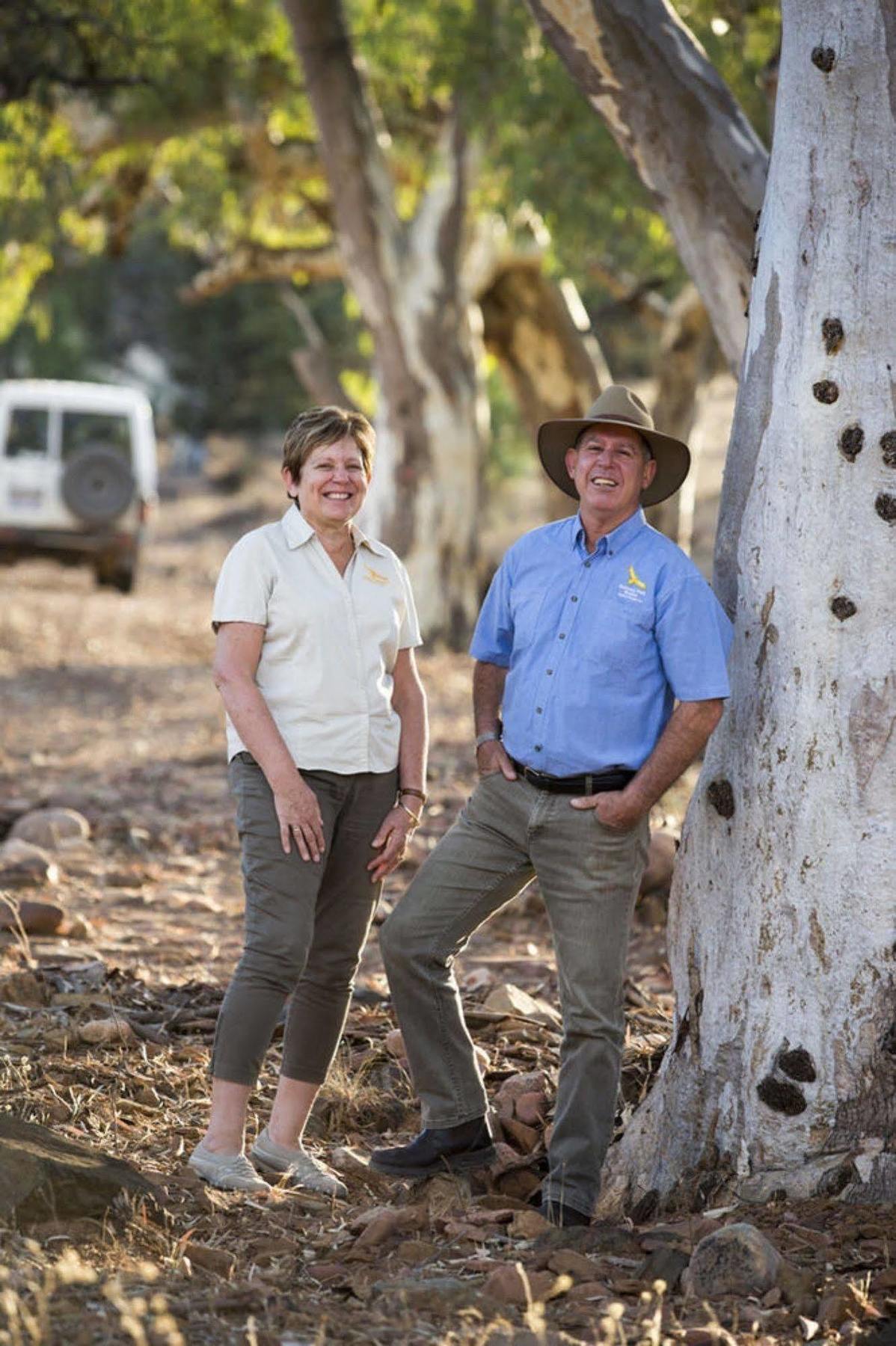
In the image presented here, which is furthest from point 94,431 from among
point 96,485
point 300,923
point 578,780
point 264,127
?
point 578,780

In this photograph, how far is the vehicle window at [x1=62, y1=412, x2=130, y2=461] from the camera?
2183cm

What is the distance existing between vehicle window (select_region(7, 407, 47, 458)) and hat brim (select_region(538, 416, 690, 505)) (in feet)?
57.4

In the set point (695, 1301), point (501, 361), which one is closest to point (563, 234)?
point (501, 361)

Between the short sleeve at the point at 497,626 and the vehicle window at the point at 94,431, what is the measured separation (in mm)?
17437

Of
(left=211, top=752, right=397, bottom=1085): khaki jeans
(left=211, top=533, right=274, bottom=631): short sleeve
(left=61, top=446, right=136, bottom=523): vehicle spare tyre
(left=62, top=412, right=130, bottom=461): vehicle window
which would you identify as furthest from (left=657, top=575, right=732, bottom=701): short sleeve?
(left=62, top=412, right=130, bottom=461): vehicle window

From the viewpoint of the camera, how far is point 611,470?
4578mm

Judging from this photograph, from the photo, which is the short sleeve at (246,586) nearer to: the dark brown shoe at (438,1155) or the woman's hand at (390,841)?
the woman's hand at (390,841)

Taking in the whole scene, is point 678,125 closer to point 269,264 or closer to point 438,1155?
point 438,1155

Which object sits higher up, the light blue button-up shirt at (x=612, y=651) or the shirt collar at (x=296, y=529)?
the shirt collar at (x=296, y=529)

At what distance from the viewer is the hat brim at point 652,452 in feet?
15.4

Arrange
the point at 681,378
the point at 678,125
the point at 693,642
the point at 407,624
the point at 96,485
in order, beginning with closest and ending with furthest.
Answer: the point at 693,642, the point at 407,624, the point at 678,125, the point at 681,378, the point at 96,485

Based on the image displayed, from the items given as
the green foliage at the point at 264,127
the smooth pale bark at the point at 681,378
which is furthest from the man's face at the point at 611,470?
the smooth pale bark at the point at 681,378

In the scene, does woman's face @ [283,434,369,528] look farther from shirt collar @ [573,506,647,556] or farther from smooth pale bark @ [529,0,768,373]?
smooth pale bark @ [529,0,768,373]

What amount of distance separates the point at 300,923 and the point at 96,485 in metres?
16.9
